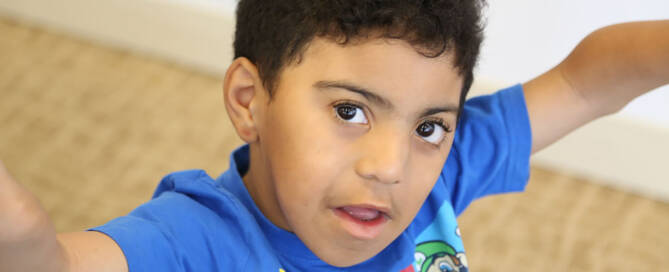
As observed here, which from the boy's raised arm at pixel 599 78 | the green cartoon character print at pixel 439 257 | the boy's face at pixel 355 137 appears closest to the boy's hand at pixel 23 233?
the boy's face at pixel 355 137

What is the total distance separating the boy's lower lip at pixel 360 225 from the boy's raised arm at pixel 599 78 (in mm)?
239

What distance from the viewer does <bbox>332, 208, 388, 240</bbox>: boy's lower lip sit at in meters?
0.59

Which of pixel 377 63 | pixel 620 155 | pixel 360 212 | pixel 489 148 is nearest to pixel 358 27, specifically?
pixel 377 63

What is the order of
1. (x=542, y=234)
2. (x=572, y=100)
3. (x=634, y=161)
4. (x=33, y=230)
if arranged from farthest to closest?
(x=634, y=161) → (x=542, y=234) → (x=572, y=100) → (x=33, y=230)

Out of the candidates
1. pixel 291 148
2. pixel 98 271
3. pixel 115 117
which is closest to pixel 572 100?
pixel 291 148

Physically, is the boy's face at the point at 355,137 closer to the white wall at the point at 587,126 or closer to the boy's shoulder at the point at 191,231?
the boy's shoulder at the point at 191,231

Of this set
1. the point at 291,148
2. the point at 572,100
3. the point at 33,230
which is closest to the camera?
the point at 33,230

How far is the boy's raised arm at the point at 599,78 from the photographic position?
2.25 feet

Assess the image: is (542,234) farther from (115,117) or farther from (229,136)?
(115,117)

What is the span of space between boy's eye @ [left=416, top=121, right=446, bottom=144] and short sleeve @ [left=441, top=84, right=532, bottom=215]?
128 millimetres

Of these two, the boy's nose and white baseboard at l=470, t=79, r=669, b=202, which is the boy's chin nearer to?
the boy's nose

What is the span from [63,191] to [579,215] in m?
0.91

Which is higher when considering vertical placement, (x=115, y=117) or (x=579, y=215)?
(x=115, y=117)

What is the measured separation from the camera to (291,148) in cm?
59
